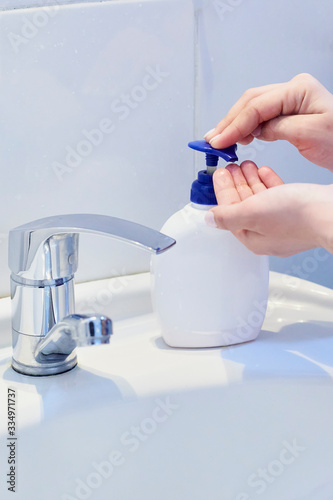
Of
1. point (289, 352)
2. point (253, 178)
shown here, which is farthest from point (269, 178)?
point (289, 352)

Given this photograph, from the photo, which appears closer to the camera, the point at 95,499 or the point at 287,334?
the point at 95,499

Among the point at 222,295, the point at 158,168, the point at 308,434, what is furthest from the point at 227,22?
the point at 308,434

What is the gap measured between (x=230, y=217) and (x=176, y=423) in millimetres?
155

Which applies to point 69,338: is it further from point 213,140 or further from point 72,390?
point 213,140

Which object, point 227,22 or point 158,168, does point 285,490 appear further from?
point 227,22

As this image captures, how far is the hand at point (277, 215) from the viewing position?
432 millimetres

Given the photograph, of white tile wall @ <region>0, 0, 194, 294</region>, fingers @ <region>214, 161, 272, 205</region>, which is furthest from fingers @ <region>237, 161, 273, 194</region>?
white tile wall @ <region>0, 0, 194, 294</region>

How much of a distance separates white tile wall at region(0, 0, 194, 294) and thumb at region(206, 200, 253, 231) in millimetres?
134

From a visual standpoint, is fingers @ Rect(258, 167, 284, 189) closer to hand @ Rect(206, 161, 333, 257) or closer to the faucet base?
hand @ Rect(206, 161, 333, 257)

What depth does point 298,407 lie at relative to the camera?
498mm

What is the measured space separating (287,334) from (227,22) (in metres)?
0.27

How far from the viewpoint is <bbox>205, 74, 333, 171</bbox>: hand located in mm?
509

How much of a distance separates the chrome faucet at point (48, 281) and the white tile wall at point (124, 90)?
0.09 meters

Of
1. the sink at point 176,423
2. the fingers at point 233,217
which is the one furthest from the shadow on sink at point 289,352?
the fingers at point 233,217
